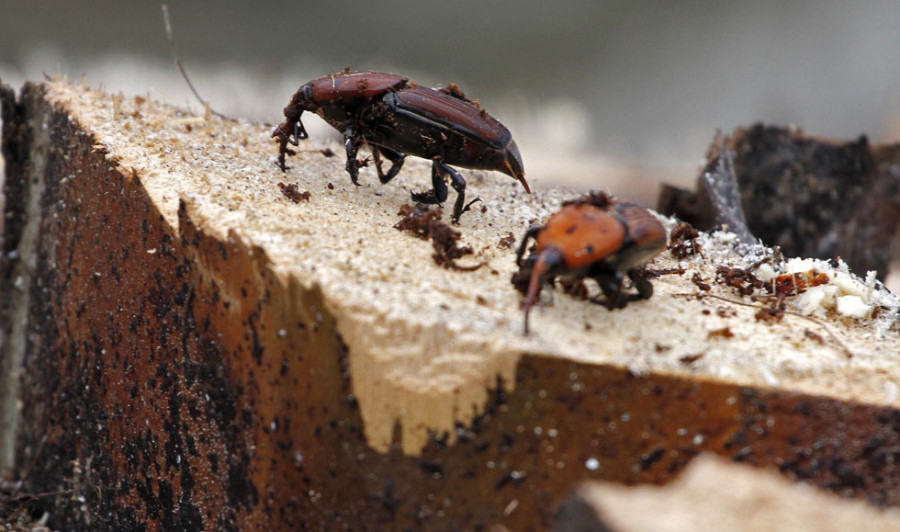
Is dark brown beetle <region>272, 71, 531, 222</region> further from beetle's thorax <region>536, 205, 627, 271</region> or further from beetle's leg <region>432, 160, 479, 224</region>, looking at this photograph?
beetle's thorax <region>536, 205, 627, 271</region>

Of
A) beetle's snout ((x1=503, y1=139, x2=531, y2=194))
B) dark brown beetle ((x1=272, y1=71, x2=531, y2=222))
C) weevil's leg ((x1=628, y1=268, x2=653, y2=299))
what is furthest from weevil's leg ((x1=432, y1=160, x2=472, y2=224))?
weevil's leg ((x1=628, y1=268, x2=653, y2=299))

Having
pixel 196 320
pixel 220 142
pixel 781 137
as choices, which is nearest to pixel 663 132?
pixel 781 137

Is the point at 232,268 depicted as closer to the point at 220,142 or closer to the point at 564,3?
the point at 220,142

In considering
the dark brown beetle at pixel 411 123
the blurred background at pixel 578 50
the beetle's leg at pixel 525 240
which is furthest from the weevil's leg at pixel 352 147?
the blurred background at pixel 578 50

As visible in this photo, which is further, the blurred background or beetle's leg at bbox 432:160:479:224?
the blurred background

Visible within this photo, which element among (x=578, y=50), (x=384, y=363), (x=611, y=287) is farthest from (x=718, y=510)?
(x=578, y=50)

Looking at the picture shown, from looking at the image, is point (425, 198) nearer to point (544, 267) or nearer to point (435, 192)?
point (435, 192)
